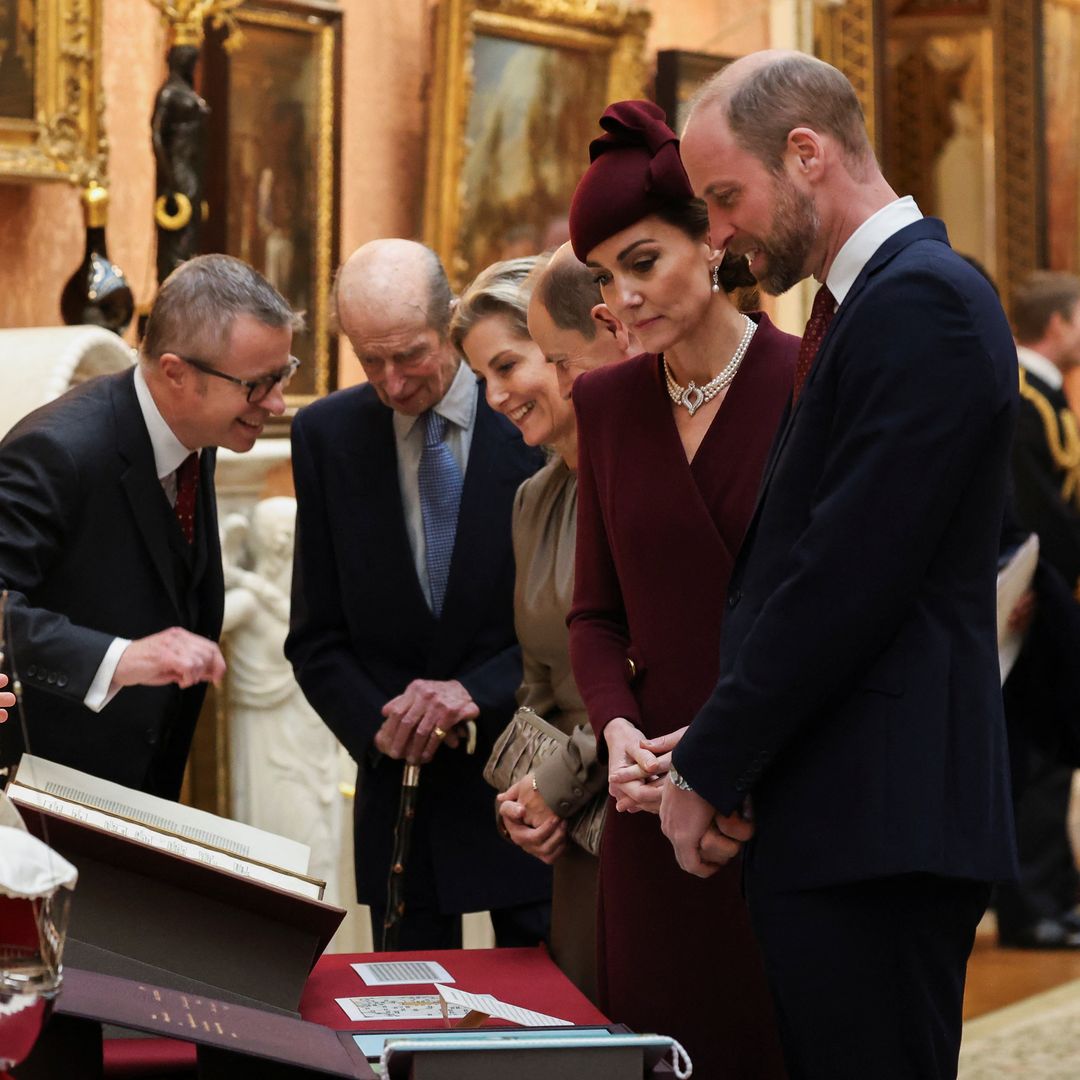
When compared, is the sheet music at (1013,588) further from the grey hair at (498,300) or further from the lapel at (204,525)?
the lapel at (204,525)

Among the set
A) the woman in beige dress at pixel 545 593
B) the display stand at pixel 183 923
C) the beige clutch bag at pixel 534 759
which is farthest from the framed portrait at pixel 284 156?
the display stand at pixel 183 923

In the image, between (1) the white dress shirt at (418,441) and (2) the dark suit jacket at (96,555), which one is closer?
(2) the dark suit jacket at (96,555)

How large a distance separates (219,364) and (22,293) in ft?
5.60

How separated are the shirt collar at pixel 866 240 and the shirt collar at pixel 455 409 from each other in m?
1.48

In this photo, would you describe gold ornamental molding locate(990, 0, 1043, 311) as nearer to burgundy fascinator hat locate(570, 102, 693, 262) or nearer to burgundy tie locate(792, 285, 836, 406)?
burgundy fascinator hat locate(570, 102, 693, 262)

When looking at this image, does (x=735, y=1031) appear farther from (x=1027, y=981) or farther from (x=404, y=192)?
(x=1027, y=981)

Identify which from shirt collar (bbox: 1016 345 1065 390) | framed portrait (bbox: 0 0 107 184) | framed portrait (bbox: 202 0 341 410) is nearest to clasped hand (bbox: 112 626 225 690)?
framed portrait (bbox: 0 0 107 184)

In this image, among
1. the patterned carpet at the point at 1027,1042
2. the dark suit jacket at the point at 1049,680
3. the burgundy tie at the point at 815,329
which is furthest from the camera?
the patterned carpet at the point at 1027,1042

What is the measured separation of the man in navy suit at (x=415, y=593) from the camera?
363 centimetres

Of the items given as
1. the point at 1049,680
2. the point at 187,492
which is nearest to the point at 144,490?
the point at 187,492

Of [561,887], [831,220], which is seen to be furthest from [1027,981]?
[831,220]

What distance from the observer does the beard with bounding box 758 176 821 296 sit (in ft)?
7.78

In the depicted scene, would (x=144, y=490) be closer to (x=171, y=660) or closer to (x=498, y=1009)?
(x=171, y=660)

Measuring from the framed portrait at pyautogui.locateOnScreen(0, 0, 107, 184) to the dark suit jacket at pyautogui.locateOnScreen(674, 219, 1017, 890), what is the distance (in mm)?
3042
